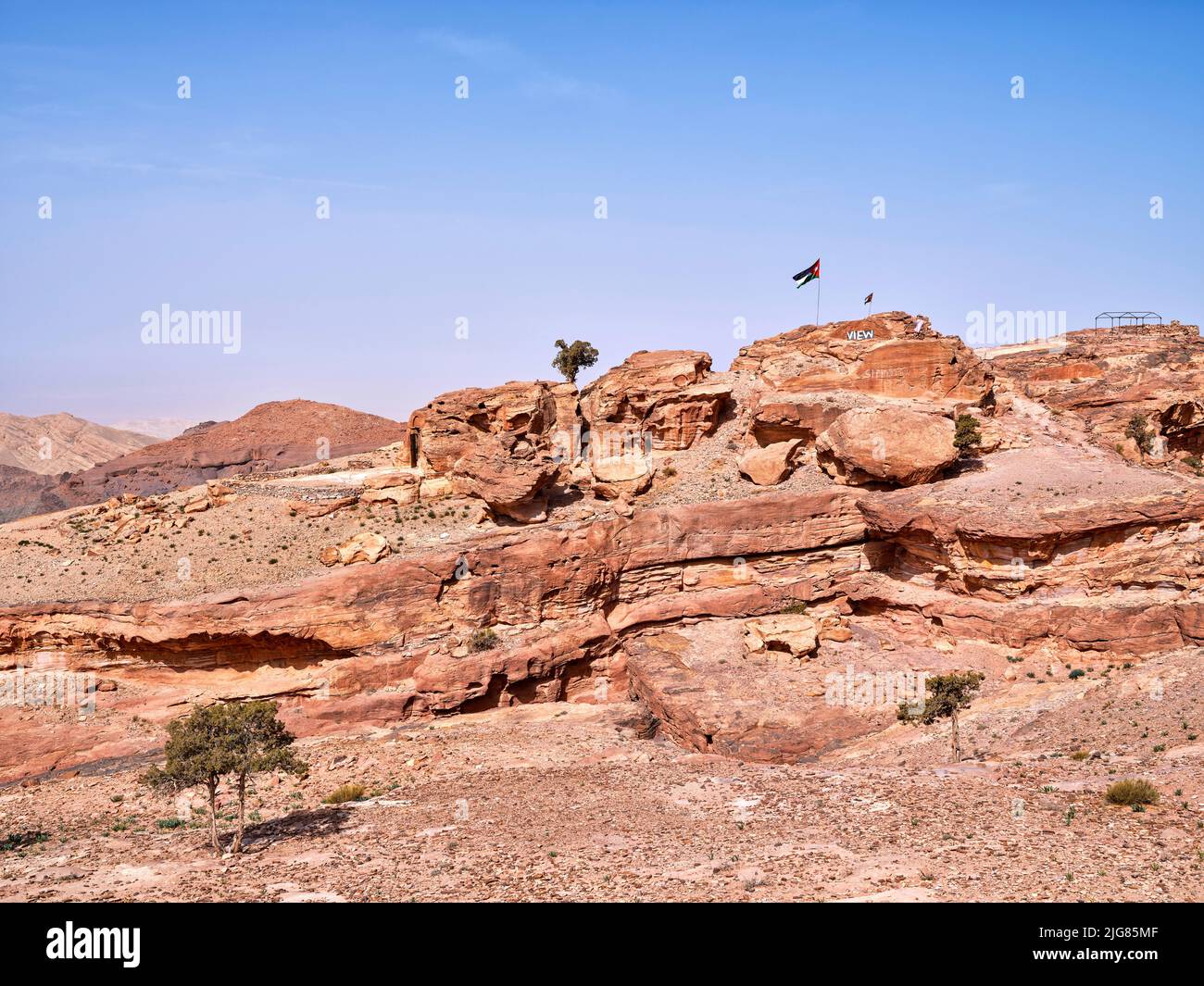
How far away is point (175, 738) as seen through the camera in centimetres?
1808

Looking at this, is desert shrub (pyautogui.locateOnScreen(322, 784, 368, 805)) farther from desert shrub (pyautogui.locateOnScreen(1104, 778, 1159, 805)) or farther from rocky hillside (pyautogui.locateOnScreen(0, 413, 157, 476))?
rocky hillside (pyautogui.locateOnScreen(0, 413, 157, 476))

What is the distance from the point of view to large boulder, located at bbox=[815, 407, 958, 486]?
109ft

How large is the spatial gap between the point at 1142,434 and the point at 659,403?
24.0 meters

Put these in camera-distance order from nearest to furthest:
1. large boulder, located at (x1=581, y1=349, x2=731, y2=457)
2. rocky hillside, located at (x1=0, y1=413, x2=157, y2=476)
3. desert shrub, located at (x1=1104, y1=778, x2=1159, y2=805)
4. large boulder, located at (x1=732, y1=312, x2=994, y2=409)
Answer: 1. desert shrub, located at (x1=1104, y1=778, x2=1159, y2=805)
2. large boulder, located at (x1=732, y1=312, x2=994, y2=409)
3. large boulder, located at (x1=581, y1=349, x2=731, y2=457)
4. rocky hillside, located at (x1=0, y1=413, x2=157, y2=476)

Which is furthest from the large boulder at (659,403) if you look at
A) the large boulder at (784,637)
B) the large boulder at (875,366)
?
the large boulder at (784,637)

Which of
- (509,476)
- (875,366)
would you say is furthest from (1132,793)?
(875,366)

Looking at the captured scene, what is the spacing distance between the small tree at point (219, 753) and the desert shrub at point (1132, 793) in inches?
672

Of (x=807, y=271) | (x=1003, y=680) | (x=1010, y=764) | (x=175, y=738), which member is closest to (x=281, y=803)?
(x=175, y=738)

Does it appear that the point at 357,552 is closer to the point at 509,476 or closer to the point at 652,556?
the point at 509,476

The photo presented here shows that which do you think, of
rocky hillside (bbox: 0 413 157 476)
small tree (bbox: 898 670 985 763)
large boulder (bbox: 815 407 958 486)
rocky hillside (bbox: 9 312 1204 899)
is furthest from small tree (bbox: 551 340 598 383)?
rocky hillside (bbox: 0 413 157 476)

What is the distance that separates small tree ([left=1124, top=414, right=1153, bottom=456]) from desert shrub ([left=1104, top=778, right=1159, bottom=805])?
99.9ft

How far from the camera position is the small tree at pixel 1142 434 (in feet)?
134

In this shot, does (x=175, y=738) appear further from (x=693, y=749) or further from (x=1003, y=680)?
(x=1003, y=680)

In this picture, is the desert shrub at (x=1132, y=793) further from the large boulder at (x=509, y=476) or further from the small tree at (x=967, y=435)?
the large boulder at (x=509, y=476)
